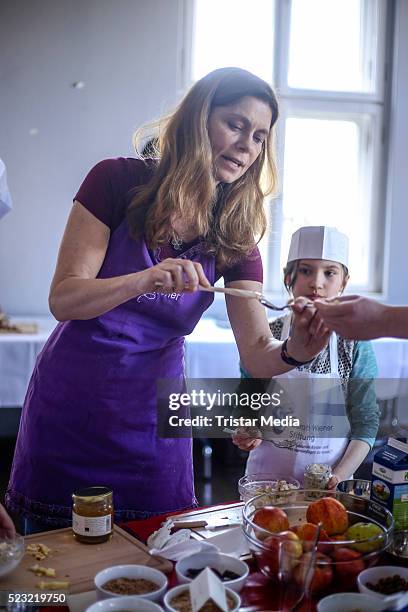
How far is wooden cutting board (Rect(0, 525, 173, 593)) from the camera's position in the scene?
1.01 metres

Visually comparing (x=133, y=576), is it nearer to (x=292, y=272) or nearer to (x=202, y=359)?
(x=292, y=272)

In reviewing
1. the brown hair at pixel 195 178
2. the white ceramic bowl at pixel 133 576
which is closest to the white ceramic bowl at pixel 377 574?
the white ceramic bowl at pixel 133 576

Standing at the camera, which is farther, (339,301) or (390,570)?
(339,301)

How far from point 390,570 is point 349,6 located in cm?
407

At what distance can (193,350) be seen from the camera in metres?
3.25

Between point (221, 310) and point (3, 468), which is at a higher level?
point (221, 310)

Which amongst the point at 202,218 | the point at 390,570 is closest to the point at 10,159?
the point at 202,218

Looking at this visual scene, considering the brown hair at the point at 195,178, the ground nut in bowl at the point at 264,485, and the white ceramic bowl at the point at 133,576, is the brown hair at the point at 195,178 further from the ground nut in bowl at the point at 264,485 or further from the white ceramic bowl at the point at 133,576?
the white ceramic bowl at the point at 133,576

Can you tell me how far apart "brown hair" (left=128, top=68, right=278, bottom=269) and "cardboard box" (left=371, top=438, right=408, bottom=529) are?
1.98ft

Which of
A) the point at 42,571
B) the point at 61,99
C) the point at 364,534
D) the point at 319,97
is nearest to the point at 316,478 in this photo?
the point at 364,534

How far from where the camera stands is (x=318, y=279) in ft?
6.31

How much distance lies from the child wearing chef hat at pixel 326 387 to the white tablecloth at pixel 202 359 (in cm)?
123

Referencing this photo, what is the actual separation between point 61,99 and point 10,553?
10.9 ft

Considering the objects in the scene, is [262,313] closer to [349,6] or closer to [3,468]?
[3,468]
